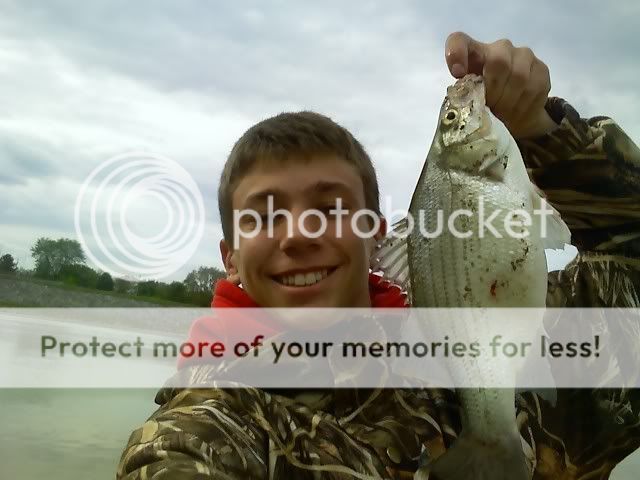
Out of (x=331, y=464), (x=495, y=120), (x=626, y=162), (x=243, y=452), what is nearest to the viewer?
(x=243, y=452)

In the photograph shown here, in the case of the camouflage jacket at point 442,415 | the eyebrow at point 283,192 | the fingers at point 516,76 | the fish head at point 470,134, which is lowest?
the camouflage jacket at point 442,415

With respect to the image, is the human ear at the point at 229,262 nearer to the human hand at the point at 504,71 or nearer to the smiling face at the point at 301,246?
the smiling face at the point at 301,246

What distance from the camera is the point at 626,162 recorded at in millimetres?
2068

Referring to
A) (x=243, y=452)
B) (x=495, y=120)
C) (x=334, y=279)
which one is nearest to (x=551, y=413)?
(x=334, y=279)

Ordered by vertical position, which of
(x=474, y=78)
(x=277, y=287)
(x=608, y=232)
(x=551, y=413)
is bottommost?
(x=551, y=413)

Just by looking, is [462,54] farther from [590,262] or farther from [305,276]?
[590,262]

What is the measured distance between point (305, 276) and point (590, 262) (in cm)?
106

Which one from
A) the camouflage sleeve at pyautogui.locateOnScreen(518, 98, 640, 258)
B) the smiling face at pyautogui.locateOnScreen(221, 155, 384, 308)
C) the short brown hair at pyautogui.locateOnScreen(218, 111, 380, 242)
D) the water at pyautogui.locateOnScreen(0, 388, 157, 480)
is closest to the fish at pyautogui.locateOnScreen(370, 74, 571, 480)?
the smiling face at pyautogui.locateOnScreen(221, 155, 384, 308)

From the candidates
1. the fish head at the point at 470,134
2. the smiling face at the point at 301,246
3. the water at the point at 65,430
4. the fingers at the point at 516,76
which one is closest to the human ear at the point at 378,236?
the smiling face at the point at 301,246

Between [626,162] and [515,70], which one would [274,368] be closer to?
[515,70]

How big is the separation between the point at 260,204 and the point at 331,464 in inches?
32.4

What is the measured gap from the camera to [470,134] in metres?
1.85

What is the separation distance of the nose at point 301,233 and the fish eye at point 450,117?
50cm

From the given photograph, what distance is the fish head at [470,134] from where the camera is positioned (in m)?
1.77
